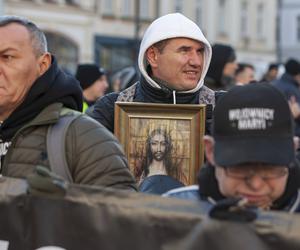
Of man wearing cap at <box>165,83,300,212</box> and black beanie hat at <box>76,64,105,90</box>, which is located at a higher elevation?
man wearing cap at <box>165,83,300,212</box>

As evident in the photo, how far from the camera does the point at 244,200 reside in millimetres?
2277

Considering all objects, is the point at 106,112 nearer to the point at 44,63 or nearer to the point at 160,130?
the point at 160,130

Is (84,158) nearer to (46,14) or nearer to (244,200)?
(244,200)

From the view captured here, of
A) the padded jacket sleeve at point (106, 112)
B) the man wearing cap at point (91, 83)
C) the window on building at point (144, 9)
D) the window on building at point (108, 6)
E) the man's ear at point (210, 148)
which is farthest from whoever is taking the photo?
the window on building at point (144, 9)

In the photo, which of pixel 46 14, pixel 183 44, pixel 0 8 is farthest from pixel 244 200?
pixel 46 14

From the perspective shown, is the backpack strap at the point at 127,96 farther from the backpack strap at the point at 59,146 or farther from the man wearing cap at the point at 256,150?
the man wearing cap at the point at 256,150

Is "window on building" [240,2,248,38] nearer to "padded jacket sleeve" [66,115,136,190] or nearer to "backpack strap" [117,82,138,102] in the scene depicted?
"backpack strap" [117,82,138,102]

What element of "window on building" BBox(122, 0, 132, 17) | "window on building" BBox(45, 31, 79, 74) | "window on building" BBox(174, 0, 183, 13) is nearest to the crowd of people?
"window on building" BBox(45, 31, 79, 74)

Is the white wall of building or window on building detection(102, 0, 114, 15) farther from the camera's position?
the white wall of building

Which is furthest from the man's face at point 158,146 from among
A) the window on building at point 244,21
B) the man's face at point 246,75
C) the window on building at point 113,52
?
the window on building at point 244,21

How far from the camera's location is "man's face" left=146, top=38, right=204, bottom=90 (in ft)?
14.1

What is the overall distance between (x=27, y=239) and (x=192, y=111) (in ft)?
5.07

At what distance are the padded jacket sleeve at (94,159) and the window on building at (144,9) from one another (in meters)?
39.3

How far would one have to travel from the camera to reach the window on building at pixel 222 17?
158ft
